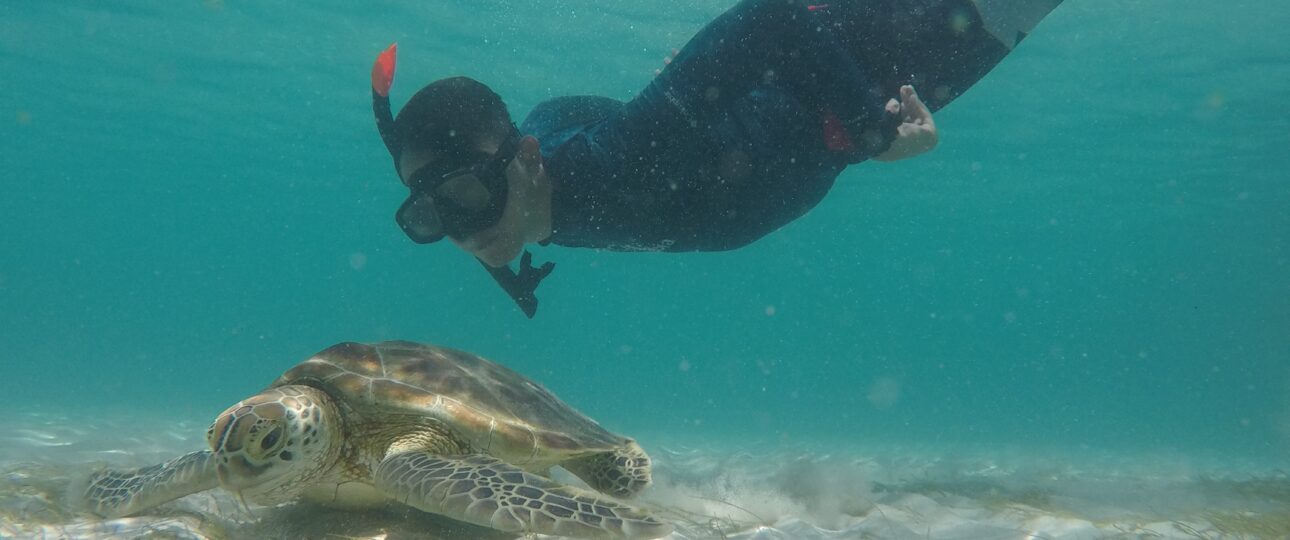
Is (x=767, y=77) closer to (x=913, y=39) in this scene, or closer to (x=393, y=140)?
(x=913, y=39)

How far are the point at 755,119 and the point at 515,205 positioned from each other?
5.01 feet

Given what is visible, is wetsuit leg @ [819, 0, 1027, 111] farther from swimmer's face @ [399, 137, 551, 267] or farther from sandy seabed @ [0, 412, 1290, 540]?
sandy seabed @ [0, 412, 1290, 540]

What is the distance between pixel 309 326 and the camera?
11350 centimetres

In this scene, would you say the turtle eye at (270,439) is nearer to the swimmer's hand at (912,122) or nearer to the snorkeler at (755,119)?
the snorkeler at (755,119)

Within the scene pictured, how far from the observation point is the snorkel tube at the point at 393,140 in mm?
3348

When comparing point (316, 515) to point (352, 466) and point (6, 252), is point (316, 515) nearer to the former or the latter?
point (352, 466)

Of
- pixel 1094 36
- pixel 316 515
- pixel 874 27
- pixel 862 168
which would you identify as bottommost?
pixel 316 515

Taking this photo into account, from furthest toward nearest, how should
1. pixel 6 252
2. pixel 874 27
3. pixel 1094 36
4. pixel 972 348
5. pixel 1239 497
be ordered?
pixel 972 348 → pixel 6 252 → pixel 1094 36 → pixel 1239 497 → pixel 874 27

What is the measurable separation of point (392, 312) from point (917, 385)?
84203 millimetres

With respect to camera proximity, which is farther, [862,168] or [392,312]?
[392,312]

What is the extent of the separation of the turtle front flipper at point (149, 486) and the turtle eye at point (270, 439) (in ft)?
1.50

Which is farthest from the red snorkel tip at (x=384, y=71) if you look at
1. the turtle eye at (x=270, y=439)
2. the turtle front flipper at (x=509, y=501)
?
the turtle front flipper at (x=509, y=501)

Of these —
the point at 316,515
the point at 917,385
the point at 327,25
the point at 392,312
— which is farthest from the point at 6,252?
the point at 917,385

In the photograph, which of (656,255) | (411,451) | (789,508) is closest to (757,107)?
(789,508)
